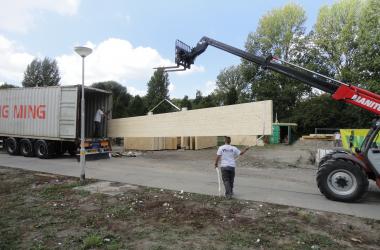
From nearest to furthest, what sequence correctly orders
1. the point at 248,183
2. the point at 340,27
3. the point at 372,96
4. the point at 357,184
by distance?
1. the point at 357,184
2. the point at 372,96
3. the point at 248,183
4. the point at 340,27

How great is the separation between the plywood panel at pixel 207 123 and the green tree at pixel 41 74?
1864 inches

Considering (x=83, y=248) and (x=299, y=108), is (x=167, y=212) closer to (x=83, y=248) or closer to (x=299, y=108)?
(x=83, y=248)

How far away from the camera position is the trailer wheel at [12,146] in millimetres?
18344

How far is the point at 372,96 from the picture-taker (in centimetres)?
902

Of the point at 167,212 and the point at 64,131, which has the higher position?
the point at 64,131

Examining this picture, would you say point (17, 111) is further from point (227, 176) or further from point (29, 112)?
point (227, 176)

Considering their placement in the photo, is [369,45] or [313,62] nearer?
[369,45]

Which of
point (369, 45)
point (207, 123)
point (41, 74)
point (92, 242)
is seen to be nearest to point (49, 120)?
point (207, 123)

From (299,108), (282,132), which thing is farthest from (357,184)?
(299,108)

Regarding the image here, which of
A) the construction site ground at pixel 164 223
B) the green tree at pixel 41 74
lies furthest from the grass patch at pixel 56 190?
the green tree at pixel 41 74

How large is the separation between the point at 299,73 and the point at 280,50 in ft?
131

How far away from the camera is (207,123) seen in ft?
43.4

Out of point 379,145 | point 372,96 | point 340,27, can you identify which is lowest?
point 379,145

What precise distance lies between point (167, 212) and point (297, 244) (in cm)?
277
